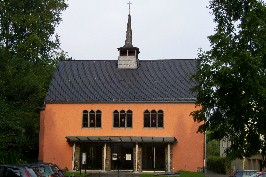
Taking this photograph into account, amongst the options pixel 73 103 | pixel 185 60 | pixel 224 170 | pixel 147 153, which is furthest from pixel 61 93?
pixel 224 170

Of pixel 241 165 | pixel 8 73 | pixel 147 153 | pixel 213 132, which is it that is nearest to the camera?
pixel 213 132

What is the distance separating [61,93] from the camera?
1818 inches

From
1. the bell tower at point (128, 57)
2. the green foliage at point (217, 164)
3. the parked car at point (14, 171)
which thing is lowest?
the green foliage at point (217, 164)

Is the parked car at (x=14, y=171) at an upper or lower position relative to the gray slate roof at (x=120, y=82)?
lower

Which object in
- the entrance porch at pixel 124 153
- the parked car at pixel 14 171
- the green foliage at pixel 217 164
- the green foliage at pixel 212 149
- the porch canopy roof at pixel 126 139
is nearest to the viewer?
the parked car at pixel 14 171

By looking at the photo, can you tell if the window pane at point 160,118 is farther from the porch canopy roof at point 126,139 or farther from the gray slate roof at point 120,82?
the porch canopy roof at point 126,139

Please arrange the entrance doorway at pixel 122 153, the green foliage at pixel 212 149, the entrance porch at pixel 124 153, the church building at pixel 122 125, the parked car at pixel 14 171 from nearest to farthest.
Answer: the parked car at pixel 14 171
the entrance porch at pixel 124 153
the church building at pixel 122 125
the entrance doorway at pixel 122 153
the green foliage at pixel 212 149

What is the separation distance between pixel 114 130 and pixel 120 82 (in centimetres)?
517

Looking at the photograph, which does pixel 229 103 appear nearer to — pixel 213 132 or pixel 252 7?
pixel 213 132

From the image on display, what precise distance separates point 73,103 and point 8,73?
8.99 meters

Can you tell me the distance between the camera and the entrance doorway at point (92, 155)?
144 feet

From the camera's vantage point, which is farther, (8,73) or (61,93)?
(61,93)

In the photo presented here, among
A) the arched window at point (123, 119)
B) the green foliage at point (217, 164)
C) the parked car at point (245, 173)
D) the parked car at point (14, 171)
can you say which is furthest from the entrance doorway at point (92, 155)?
the parked car at point (14, 171)

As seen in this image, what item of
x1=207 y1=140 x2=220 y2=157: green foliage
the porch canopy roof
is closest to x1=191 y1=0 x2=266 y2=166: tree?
the porch canopy roof
